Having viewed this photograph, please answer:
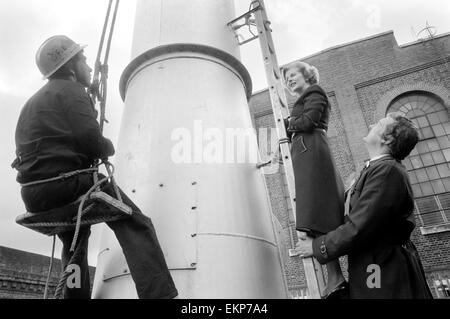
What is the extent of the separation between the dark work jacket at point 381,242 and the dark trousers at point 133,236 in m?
0.87

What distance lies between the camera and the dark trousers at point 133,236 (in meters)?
1.72

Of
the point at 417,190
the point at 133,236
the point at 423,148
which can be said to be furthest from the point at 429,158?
the point at 133,236

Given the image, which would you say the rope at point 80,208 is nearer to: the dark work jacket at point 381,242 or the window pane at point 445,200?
the dark work jacket at point 381,242

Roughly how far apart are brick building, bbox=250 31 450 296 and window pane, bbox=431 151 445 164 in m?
0.03

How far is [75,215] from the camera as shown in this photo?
72.7 inches

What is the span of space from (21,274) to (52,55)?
A: 988 centimetres

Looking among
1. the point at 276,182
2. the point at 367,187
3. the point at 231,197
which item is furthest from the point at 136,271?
the point at 276,182

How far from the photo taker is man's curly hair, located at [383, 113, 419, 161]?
211 cm

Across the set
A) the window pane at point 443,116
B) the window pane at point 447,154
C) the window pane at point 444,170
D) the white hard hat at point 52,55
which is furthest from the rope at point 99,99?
the window pane at point 443,116

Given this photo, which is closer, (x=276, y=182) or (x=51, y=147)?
(x=51, y=147)

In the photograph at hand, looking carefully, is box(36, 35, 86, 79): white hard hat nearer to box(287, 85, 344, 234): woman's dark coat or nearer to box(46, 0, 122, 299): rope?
box(46, 0, 122, 299): rope
